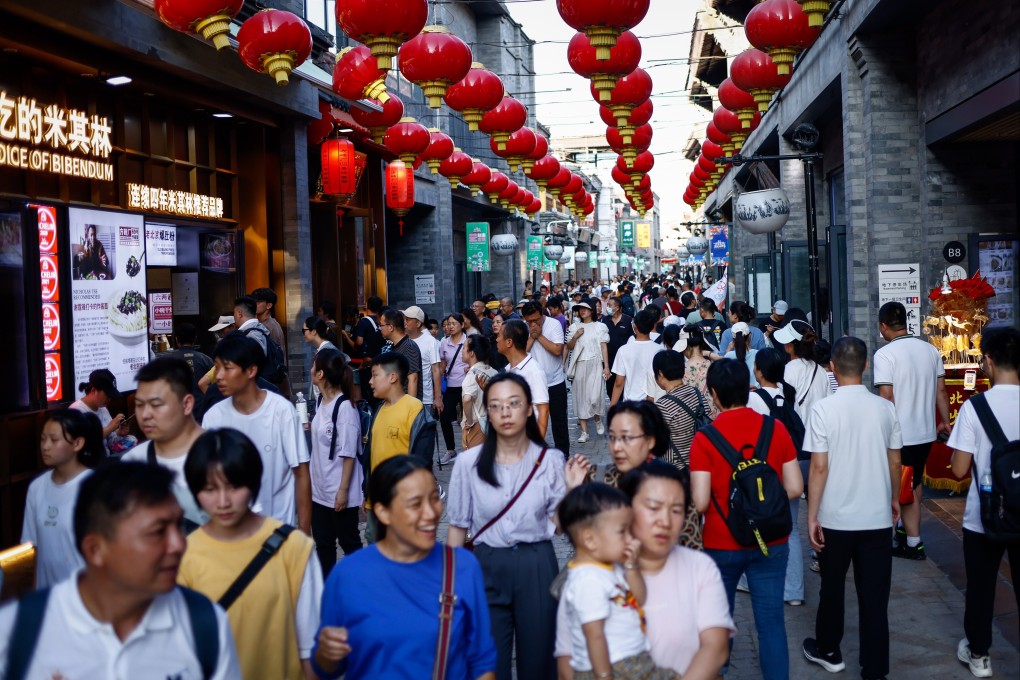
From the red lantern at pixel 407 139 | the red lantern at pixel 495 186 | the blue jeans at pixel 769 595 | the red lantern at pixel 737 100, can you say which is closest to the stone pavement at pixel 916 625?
the blue jeans at pixel 769 595

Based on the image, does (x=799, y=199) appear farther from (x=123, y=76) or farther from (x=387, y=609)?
(x=387, y=609)

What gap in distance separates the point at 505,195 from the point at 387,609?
58.9ft

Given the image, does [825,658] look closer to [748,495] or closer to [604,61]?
[748,495]

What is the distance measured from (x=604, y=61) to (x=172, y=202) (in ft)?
19.4

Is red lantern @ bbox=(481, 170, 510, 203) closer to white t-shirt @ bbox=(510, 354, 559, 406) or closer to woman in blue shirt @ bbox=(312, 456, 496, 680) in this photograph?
white t-shirt @ bbox=(510, 354, 559, 406)

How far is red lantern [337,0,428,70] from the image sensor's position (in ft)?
24.5

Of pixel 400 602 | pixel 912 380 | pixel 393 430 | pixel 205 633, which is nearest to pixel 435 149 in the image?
pixel 912 380

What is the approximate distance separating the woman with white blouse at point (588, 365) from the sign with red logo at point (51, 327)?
6.17 metres

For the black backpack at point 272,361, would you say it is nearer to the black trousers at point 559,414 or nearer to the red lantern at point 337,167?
the black trousers at point 559,414

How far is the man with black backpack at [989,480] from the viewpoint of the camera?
5293 millimetres

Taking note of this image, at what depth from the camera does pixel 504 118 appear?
1155 centimetres

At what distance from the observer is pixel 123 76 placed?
10516 mm

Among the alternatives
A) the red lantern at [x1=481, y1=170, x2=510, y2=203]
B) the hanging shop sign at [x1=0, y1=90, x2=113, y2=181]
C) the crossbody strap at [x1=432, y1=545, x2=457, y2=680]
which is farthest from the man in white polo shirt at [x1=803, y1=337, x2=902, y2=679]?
the red lantern at [x1=481, y1=170, x2=510, y2=203]

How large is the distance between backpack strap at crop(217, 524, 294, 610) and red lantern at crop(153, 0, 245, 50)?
5.55 metres
